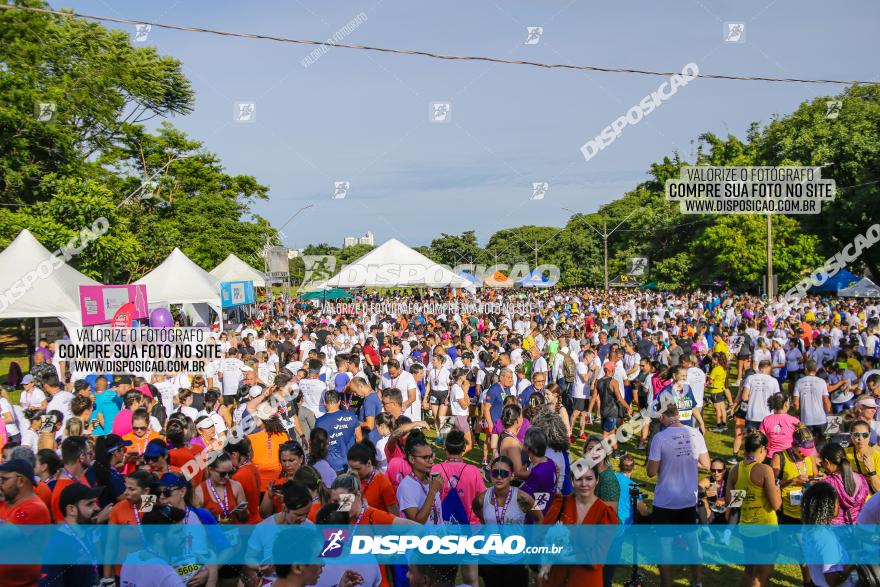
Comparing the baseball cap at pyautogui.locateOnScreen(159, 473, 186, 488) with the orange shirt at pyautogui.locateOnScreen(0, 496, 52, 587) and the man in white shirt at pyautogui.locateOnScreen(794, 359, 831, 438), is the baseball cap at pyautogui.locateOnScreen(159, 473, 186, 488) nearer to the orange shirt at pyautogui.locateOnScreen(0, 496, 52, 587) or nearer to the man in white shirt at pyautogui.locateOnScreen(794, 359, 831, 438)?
the orange shirt at pyautogui.locateOnScreen(0, 496, 52, 587)

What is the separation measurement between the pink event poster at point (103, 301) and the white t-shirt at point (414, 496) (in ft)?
36.4

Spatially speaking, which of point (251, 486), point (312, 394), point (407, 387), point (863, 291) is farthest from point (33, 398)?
point (863, 291)

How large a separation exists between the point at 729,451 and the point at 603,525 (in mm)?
7376

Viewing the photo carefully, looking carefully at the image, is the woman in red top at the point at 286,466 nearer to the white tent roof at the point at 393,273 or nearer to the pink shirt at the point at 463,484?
the pink shirt at the point at 463,484

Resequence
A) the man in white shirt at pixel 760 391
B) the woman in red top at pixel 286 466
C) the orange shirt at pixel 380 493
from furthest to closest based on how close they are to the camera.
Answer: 1. the man in white shirt at pixel 760 391
2. the woman in red top at pixel 286 466
3. the orange shirt at pixel 380 493

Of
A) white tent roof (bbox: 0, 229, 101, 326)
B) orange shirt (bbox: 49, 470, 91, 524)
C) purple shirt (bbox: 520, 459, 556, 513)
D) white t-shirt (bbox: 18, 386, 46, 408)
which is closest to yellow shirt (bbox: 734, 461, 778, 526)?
purple shirt (bbox: 520, 459, 556, 513)

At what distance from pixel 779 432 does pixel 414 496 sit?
4227 mm

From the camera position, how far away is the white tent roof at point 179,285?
20.0 meters

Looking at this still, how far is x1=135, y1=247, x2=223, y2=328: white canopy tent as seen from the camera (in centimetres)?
1998

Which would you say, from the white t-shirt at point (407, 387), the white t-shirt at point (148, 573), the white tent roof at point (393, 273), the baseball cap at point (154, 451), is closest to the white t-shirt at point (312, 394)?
the white t-shirt at point (407, 387)

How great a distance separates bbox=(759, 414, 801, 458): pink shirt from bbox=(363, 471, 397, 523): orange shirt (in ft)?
13.7

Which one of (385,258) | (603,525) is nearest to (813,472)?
(603,525)

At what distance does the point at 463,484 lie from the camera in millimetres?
4750

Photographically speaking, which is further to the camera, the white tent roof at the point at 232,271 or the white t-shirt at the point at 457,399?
the white tent roof at the point at 232,271
